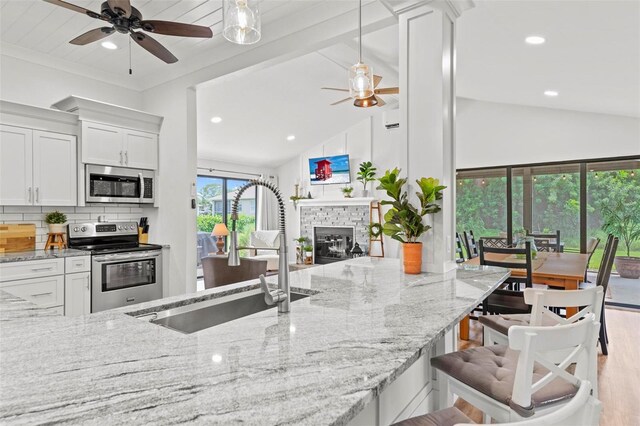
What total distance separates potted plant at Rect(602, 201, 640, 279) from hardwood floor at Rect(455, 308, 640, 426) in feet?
2.71

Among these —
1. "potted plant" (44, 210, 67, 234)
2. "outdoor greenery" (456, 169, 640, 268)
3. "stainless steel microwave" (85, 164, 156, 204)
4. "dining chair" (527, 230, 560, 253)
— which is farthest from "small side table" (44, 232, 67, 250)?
"outdoor greenery" (456, 169, 640, 268)

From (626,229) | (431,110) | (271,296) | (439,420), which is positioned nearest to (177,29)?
(431,110)

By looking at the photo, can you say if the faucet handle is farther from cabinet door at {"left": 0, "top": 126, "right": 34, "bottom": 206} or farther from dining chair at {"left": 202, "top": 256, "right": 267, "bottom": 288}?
cabinet door at {"left": 0, "top": 126, "right": 34, "bottom": 206}

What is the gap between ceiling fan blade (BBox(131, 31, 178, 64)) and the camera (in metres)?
2.62

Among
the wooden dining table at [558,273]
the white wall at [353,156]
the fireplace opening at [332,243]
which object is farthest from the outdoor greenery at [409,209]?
the fireplace opening at [332,243]

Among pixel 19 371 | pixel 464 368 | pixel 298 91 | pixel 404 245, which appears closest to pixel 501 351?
pixel 464 368

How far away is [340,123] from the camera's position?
7477 mm

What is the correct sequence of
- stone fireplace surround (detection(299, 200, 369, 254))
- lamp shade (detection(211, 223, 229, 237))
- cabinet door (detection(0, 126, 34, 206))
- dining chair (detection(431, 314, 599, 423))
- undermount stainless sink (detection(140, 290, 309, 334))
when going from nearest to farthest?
dining chair (detection(431, 314, 599, 423)) → undermount stainless sink (detection(140, 290, 309, 334)) → cabinet door (detection(0, 126, 34, 206)) → lamp shade (detection(211, 223, 229, 237)) → stone fireplace surround (detection(299, 200, 369, 254))

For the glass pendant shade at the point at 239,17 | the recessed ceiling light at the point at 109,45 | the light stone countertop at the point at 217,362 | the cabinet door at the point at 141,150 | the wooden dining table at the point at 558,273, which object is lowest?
the wooden dining table at the point at 558,273

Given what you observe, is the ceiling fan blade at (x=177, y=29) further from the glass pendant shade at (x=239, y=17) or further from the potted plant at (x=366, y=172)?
the potted plant at (x=366, y=172)

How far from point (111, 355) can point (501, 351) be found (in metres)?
1.56

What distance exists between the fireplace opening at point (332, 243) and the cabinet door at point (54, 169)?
5107mm

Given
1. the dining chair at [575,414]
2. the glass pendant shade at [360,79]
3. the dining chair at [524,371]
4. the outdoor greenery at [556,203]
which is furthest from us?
the outdoor greenery at [556,203]

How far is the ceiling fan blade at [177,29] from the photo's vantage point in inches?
96.4
